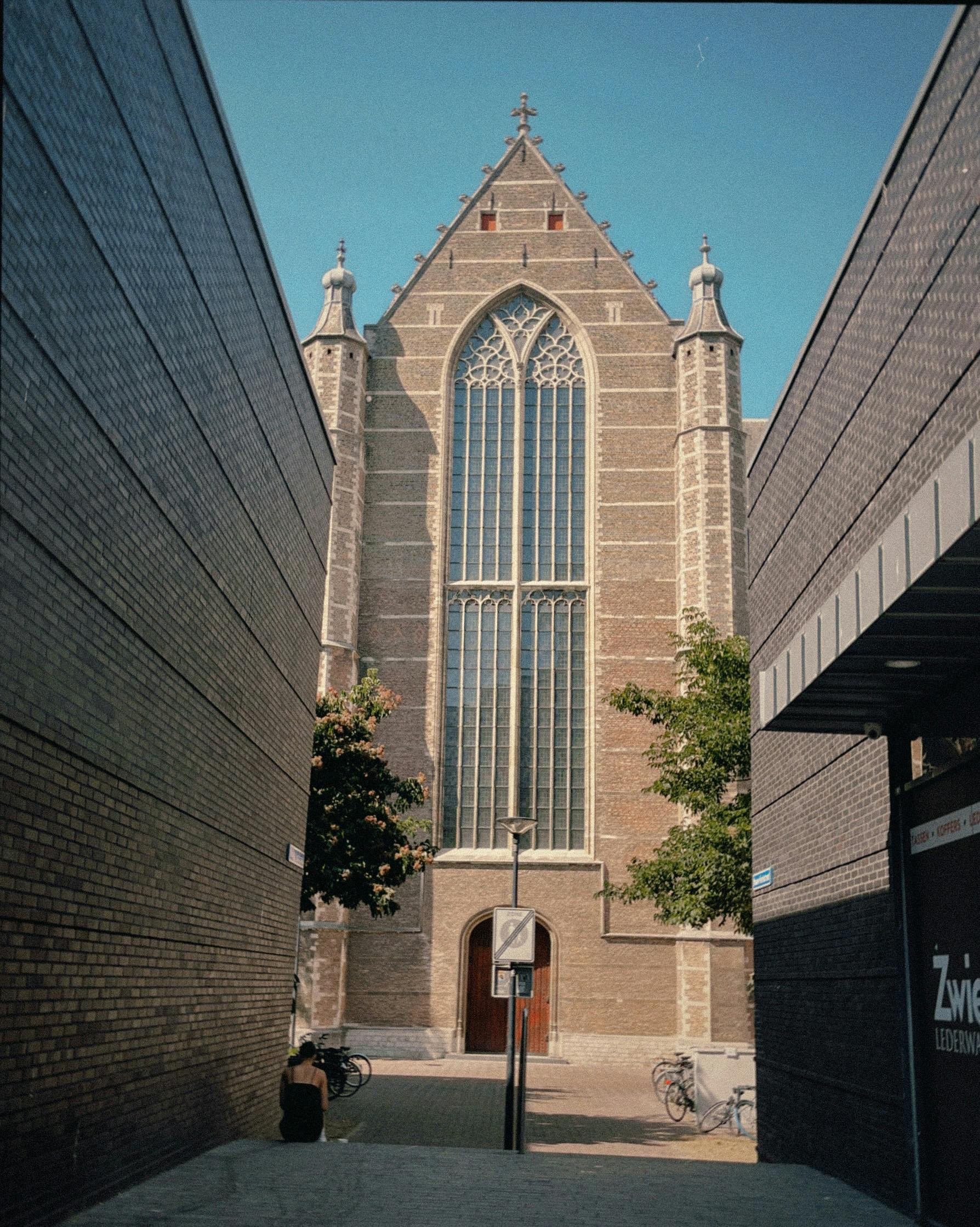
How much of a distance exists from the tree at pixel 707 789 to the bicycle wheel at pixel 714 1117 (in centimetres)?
250

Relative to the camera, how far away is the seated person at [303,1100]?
10.1 m

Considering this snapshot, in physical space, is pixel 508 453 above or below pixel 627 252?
below

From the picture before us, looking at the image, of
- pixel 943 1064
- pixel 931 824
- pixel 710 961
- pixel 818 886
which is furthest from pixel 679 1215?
pixel 710 961

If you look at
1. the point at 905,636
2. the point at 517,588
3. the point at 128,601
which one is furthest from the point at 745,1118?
the point at 517,588

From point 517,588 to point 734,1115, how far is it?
16087mm

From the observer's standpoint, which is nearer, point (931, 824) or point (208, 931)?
point (931, 824)

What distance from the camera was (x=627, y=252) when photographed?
32375 millimetres

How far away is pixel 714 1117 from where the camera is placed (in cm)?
1627

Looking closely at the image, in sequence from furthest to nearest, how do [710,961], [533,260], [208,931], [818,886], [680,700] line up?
[533,260]
[710,961]
[680,700]
[818,886]
[208,931]

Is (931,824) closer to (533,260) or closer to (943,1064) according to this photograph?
(943,1064)

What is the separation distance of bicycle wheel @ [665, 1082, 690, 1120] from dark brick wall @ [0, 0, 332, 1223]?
321 inches

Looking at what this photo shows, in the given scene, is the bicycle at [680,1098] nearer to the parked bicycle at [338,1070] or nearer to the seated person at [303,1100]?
the parked bicycle at [338,1070]

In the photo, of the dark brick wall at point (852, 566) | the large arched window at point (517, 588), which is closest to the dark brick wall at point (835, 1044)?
A: the dark brick wall at point (852, 566)

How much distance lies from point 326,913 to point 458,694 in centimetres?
582
